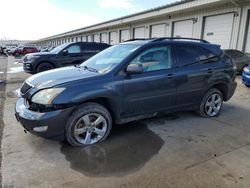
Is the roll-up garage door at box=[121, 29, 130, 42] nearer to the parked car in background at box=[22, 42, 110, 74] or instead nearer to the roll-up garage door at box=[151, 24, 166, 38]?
the roll-up garage door at box=[151, 24, 166, 38]

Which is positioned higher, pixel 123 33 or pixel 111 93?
pixel 123 33

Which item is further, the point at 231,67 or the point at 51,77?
the point at 231,67

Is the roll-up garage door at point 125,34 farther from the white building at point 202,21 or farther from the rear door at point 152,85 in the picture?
the rear door at point 152,85

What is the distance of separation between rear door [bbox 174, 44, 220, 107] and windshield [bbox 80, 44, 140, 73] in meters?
0.99

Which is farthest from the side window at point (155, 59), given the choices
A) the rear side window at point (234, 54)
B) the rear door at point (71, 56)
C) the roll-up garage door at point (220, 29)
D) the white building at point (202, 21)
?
the roll-up garage door at point (220, 29)

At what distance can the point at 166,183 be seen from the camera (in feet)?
8.18

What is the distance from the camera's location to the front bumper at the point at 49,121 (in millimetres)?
2934

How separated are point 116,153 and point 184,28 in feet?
48.4

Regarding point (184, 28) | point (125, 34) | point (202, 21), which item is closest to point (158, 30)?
point (184, 28)

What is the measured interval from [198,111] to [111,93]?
7.91 ft

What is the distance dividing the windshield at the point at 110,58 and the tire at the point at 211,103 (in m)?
2.04

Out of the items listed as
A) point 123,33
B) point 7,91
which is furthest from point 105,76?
point 123,33

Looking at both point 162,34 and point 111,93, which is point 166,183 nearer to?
point 111,93

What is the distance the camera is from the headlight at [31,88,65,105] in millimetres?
2949
